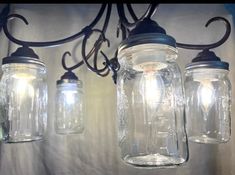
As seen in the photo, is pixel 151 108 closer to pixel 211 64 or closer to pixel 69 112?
pixel 211 64

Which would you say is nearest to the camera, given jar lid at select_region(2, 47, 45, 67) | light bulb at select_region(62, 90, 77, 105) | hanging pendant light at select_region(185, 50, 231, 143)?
jar lid at select_region(2, 47, 45, 67)

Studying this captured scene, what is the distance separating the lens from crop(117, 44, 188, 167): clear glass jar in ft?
1.71

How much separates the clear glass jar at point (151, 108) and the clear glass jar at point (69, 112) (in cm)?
42

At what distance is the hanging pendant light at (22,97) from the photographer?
0.67m

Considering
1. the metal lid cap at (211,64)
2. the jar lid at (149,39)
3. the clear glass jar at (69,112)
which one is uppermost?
the jar lid at (149,39)

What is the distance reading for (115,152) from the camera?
1.19 m

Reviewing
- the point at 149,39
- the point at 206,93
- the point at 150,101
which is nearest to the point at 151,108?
the point at 150,101

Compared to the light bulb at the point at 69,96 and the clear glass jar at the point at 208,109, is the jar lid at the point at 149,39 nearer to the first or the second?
the clear glass jar at the point at 208,109

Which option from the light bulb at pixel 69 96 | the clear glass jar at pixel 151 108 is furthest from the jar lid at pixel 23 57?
the light bulb at pixel 69 96

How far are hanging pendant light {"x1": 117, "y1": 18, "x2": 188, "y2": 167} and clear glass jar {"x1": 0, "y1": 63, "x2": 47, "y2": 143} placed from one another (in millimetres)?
235

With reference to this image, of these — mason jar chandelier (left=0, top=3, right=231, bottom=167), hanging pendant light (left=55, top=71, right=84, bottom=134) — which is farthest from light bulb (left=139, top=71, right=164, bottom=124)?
hanging pendant light (left=55, top=71, right=84, bottom=134)

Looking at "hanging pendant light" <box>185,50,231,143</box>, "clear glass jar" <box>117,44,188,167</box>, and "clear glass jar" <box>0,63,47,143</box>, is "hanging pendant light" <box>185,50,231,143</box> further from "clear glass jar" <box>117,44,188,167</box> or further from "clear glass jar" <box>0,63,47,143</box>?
"clear glass jar" <box>0,63,47,143</box>

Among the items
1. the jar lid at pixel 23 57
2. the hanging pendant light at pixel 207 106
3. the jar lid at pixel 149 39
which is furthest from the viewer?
the hanging pendant light at pixel 207 106

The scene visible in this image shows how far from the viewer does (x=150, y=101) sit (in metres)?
0.59
